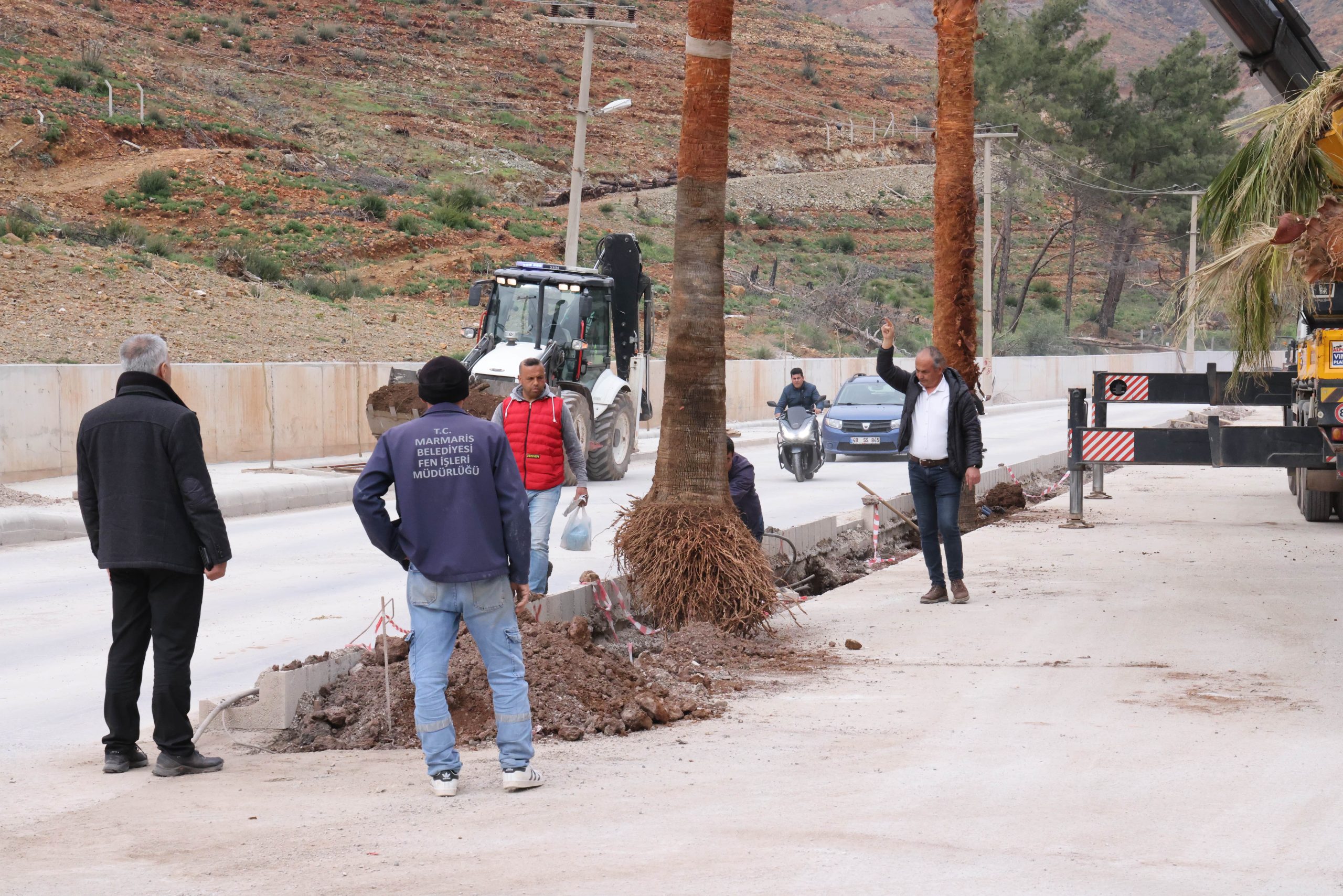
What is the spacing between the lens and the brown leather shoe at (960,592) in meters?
10.6

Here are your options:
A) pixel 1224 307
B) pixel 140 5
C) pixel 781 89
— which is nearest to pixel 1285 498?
pixel 1224 307

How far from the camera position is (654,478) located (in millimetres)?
9258

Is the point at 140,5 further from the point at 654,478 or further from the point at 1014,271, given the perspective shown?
the point at 654,478

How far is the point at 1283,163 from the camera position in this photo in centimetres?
1052

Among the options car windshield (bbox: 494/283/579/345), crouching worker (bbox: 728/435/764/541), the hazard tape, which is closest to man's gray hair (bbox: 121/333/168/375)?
crouching worker (bbox: 728/435/764/541)

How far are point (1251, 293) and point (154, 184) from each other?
46819 millimetres

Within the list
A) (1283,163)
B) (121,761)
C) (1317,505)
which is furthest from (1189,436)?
(121,761)

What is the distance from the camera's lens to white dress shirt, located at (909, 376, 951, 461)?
10.4 m

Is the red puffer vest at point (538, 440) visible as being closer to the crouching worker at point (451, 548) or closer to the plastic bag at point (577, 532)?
the plastic bag at point (577, 532)

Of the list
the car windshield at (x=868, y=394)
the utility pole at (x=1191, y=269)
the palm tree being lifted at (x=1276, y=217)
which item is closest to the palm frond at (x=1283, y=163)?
the palm tree being lifted at (x=1276, y=217)

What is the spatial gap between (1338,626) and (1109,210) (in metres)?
62.2

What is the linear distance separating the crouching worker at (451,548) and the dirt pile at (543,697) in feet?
2.87

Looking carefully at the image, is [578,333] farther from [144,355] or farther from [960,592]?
[144,355]

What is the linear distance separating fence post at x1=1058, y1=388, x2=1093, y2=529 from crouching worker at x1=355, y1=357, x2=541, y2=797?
35.6 feet
